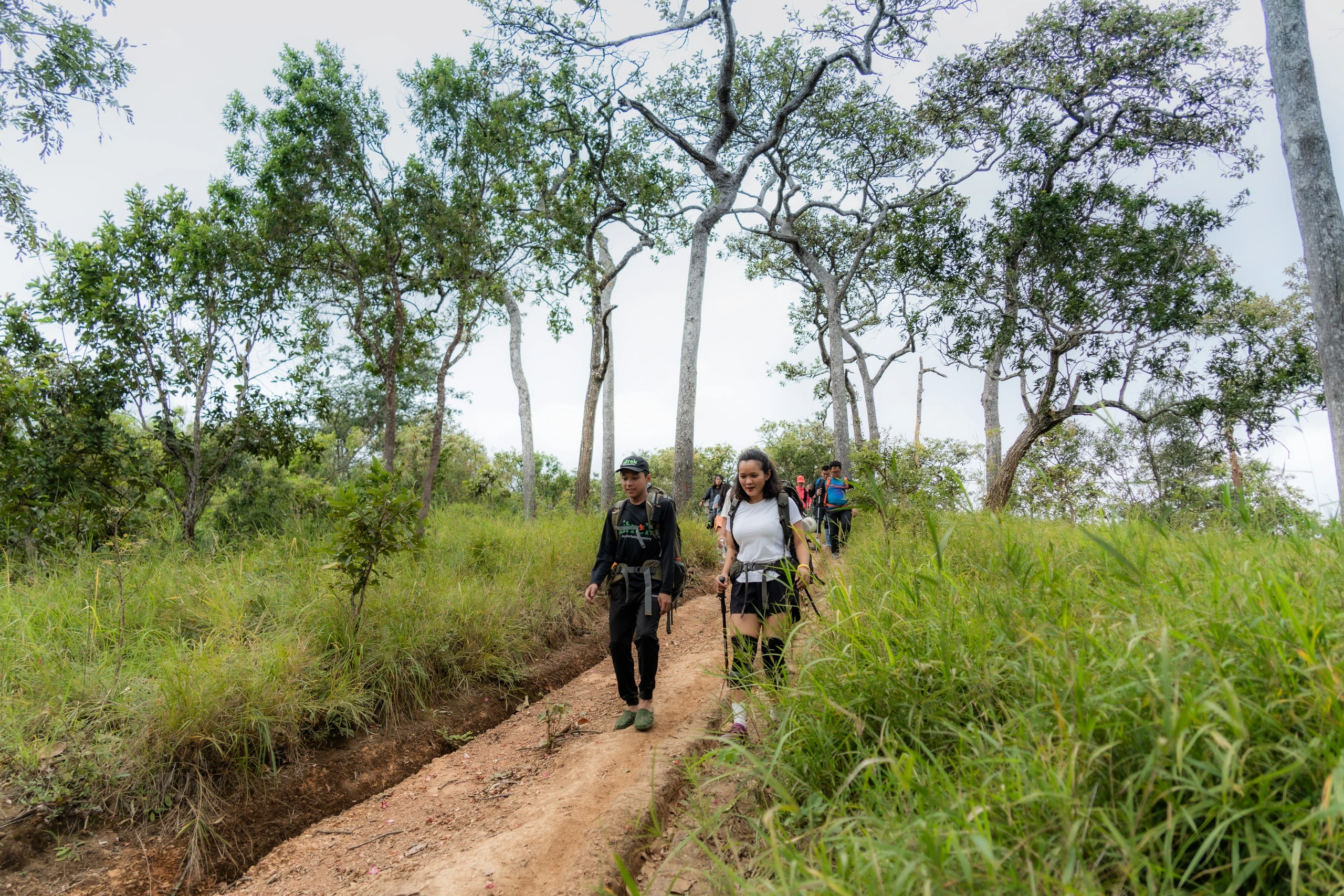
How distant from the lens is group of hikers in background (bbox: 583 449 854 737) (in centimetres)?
415

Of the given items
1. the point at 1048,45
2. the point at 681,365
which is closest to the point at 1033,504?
the point at 681,365

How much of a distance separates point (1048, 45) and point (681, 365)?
34.1 ft

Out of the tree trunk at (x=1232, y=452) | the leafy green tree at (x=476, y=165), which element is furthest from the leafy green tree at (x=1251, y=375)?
the leafy green tree at (x=476, y=165)

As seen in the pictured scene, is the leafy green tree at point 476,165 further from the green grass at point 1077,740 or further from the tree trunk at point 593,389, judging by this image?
the green grass at point 1077,740

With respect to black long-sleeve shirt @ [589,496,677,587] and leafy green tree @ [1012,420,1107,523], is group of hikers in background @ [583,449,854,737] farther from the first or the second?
leafy green tree @ [1012,420,1107,523]

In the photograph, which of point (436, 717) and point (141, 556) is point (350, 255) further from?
point (436, 717)

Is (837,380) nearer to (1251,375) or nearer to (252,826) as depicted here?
(1251,375)

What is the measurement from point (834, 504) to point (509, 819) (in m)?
8.56

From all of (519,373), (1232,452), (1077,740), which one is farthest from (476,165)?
(1232,452)

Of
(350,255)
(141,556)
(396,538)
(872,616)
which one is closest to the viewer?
(872,616)

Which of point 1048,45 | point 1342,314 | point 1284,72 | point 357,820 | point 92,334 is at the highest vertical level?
point 1048,45

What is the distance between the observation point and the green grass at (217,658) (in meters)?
3.70

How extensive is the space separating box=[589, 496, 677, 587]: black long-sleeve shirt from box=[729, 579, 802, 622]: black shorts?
0.84 metres

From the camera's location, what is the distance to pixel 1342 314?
19.4 feet
